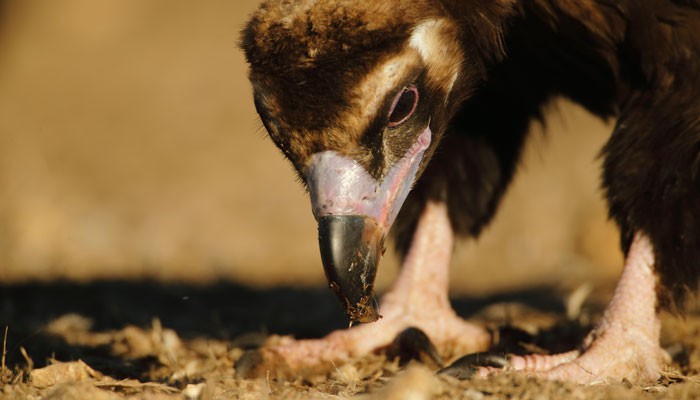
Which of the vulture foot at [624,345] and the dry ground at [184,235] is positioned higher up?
the dry ground at [184,235]

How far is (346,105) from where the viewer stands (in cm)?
278

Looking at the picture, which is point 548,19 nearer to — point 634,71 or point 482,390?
point 634,71

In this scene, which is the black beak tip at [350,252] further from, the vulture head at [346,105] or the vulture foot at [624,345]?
the vulture foot at [624,345]

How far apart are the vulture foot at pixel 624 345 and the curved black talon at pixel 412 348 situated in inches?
12.5

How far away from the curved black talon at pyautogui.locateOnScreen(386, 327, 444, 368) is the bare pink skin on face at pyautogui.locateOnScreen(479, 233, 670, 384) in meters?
0.40

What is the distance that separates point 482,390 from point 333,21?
111cm

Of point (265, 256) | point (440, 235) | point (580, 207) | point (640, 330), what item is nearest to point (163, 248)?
point (265, 256)

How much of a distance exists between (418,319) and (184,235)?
14.8 ft

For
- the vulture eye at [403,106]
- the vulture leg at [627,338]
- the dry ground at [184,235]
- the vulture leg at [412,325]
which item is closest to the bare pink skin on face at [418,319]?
the vulture leg at [412,325]

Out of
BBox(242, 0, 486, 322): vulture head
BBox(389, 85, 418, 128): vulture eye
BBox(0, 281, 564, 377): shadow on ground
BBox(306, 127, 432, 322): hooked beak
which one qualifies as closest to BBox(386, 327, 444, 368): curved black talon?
BBox(0, 281, 564, 377): shadow on ground

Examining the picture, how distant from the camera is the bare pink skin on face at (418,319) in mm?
3631

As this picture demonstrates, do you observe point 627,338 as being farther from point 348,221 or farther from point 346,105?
point 346,105

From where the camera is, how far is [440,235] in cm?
412

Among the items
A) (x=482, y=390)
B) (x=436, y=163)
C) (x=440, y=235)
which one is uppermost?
(x=436, y=163)
